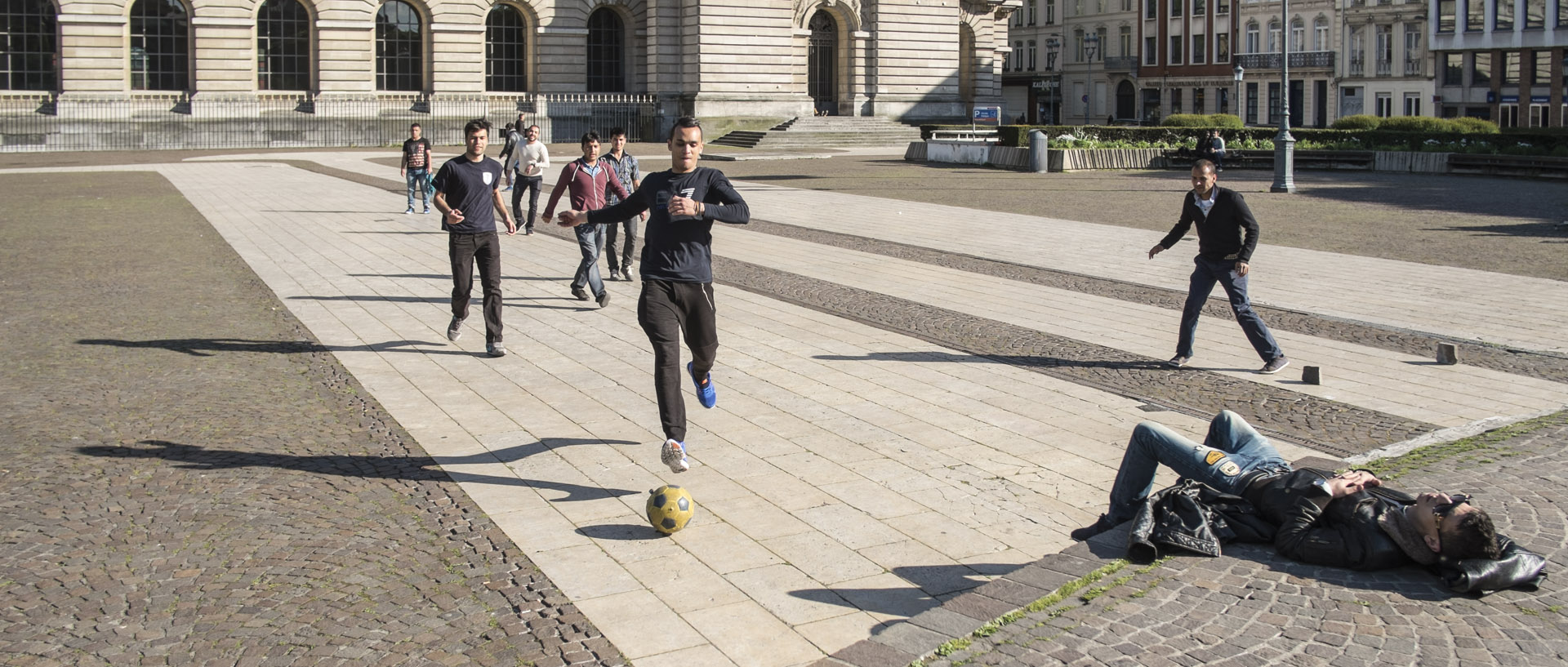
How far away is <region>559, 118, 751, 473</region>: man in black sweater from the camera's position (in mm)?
7652

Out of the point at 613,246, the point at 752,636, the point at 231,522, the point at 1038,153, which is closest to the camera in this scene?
the point at 752,636

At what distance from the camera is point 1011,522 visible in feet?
22.8

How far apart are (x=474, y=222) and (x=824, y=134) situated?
39.4 m

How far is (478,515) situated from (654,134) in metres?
47.7

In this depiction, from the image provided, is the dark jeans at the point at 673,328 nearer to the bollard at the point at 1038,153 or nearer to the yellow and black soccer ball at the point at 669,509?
the yellow and black soccer ball at the point at 669,509

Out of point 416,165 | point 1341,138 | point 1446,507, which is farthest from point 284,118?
point 1446,507

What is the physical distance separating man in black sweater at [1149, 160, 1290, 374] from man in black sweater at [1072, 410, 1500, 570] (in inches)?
173

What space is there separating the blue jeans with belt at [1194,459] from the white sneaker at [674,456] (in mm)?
2348

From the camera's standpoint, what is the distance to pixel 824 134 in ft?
165

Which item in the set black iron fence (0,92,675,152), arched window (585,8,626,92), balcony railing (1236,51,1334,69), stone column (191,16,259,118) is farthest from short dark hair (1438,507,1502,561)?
balcony railing (1236,51,1334,69)

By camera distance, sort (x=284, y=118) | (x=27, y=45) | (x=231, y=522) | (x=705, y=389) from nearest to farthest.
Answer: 1. (x=231, y=522)
2. (x=705, y=389)
3. (x=27, y=45)
4. (x=284, y=118)

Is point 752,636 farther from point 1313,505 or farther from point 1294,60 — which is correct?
point 1294,60

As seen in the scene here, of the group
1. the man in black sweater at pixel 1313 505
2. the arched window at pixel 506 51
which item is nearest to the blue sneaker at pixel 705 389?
the man in black sweater at pixel 1313 505

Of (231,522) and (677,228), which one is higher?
(677,228)
